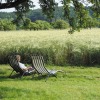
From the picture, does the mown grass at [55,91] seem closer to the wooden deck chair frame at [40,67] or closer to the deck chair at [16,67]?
the wooden deck chair frame at [40,67]

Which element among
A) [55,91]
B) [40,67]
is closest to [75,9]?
[40,67]

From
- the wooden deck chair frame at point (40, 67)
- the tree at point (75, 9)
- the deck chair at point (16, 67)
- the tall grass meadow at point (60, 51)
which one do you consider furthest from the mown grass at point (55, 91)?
the tall grass meadow at point (60, 51)

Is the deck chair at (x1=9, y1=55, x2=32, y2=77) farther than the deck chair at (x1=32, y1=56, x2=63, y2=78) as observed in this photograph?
Yes

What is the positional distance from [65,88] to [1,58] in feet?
31.8

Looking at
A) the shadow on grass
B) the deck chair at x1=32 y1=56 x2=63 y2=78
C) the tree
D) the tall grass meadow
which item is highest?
the tree

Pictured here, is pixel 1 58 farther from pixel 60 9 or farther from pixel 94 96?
pixel 94 96

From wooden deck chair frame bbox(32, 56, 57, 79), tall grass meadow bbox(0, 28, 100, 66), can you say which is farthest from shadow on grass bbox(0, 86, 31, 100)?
tall grass meadow bbox(0, 28, 100, 66)

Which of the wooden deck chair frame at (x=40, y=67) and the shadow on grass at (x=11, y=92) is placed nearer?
the shadow on grass at (x=11, y=92)

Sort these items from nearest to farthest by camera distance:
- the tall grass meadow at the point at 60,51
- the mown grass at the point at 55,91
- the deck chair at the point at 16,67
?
the mown grass at the point at 55,91, the deck chair at the point at 16,67, the tall grass meadow at the point at 60,51

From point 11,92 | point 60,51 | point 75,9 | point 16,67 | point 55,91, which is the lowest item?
point 60,51

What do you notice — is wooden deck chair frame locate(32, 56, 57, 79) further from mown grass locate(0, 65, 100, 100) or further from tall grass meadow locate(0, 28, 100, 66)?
tall grass meadow locate(0, 28, 100, 66)

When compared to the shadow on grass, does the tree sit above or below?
above

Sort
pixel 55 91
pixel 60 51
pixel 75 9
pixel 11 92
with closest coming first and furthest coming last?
pixel 11 92 < pixel 55 91 < pixel 75 9 < pixel 60 51

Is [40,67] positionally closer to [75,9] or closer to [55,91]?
[75,9]
